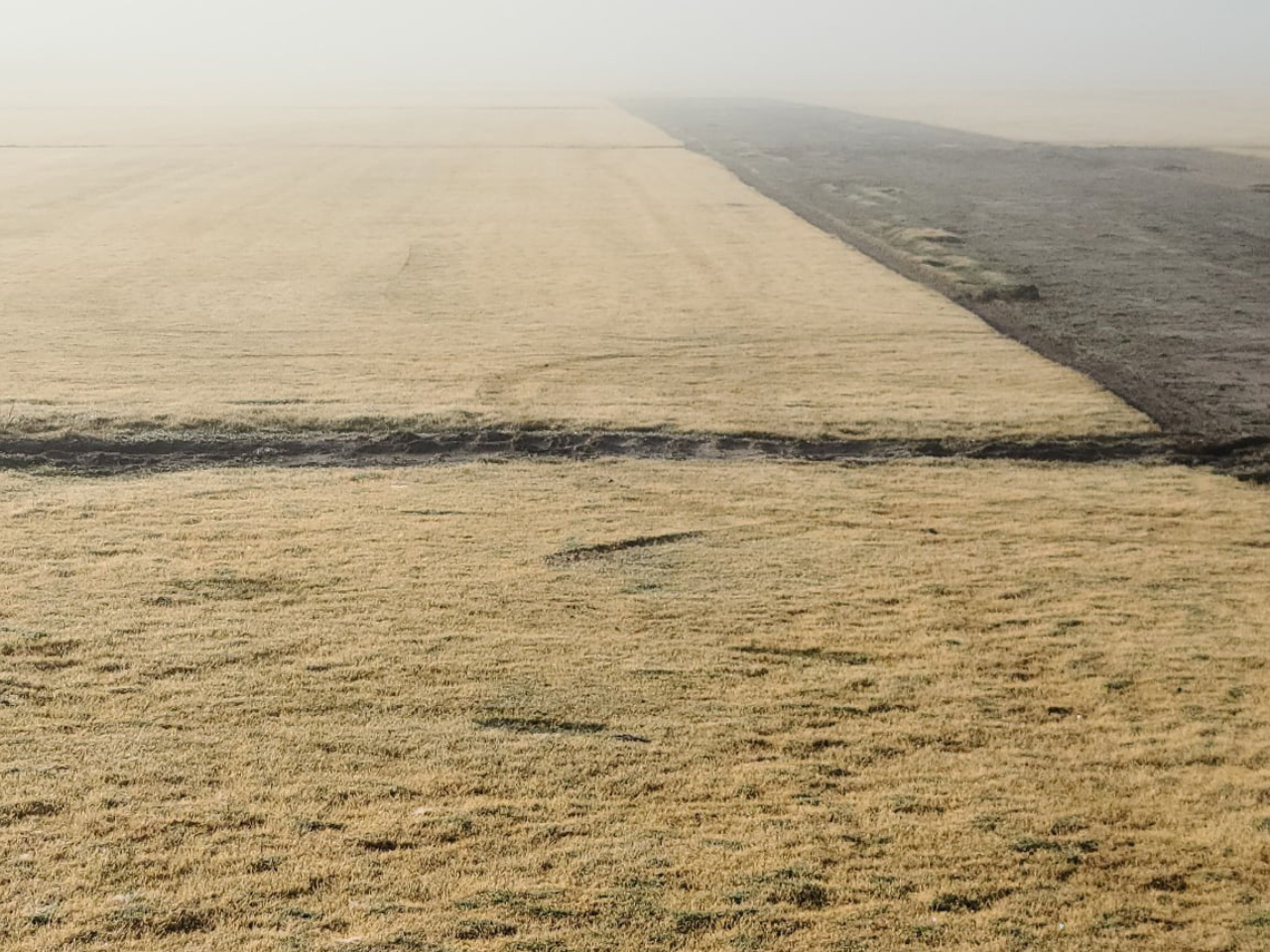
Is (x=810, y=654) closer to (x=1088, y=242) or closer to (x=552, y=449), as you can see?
(x=552, y=449)

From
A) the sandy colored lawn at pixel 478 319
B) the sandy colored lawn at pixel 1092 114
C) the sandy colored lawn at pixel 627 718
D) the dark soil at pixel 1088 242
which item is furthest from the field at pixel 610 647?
the sandy colored lawn at pixel 1092 114

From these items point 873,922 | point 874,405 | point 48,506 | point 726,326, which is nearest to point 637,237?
point 726,326

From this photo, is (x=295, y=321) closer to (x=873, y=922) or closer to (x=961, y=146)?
(x=873, y=922)

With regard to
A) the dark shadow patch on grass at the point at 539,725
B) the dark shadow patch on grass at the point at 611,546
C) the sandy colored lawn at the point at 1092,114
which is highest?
the sandy colored lawn at the point at 1092,114

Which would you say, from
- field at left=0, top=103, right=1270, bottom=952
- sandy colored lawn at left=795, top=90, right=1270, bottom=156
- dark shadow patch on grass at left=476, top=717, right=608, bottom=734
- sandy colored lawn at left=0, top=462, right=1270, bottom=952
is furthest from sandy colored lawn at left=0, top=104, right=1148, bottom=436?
sandy colored lawn at left=795, top=90, right=1270, bottom=156

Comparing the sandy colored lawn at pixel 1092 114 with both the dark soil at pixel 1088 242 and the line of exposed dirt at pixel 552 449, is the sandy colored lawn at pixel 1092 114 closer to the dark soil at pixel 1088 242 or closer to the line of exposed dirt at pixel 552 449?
the dark soil at pixel 1088 242

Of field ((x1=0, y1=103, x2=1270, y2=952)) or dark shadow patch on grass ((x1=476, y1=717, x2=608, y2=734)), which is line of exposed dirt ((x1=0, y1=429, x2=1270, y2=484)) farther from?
dark shadow patch on grass ((x1=476, y1=717, x2=608, y2=734))

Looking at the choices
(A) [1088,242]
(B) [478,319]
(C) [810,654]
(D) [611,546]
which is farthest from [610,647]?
(A) [1088,242]
